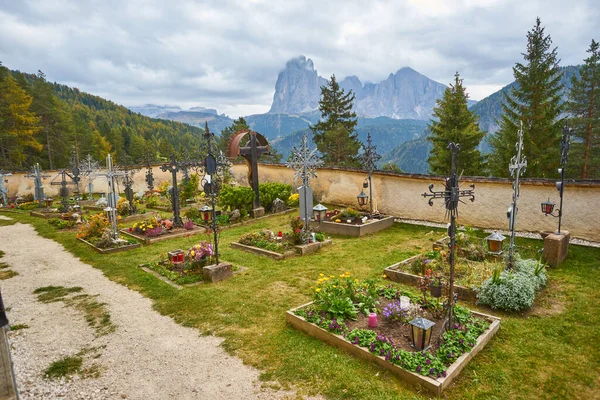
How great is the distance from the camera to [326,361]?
17.1 feet

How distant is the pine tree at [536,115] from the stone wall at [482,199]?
1600 cm

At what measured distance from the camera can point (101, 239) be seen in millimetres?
12469

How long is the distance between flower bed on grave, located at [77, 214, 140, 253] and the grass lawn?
969mm

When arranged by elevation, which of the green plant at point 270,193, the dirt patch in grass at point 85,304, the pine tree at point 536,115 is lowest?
the dirt patch in grass at point 85,304

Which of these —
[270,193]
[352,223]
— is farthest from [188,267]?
[270,193]

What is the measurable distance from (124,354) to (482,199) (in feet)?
41.6

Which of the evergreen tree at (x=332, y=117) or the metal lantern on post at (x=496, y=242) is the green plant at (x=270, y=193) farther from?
the evergreen tree at (x=332, y=117)

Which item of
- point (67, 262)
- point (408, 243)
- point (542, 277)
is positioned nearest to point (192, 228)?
point (67, 262)

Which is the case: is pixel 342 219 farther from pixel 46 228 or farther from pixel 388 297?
pixel 46 228

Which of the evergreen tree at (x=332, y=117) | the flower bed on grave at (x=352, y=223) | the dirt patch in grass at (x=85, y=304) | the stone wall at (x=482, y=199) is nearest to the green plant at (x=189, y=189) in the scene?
the stone wall at (x=482, y=199)

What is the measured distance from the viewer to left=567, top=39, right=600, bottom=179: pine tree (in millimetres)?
28203

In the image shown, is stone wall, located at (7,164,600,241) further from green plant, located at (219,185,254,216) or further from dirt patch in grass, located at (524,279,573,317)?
green plant, located at (219,185,254,216)

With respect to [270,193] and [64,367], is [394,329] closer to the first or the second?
[64,367]

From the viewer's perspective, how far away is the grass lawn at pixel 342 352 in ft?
15.2
